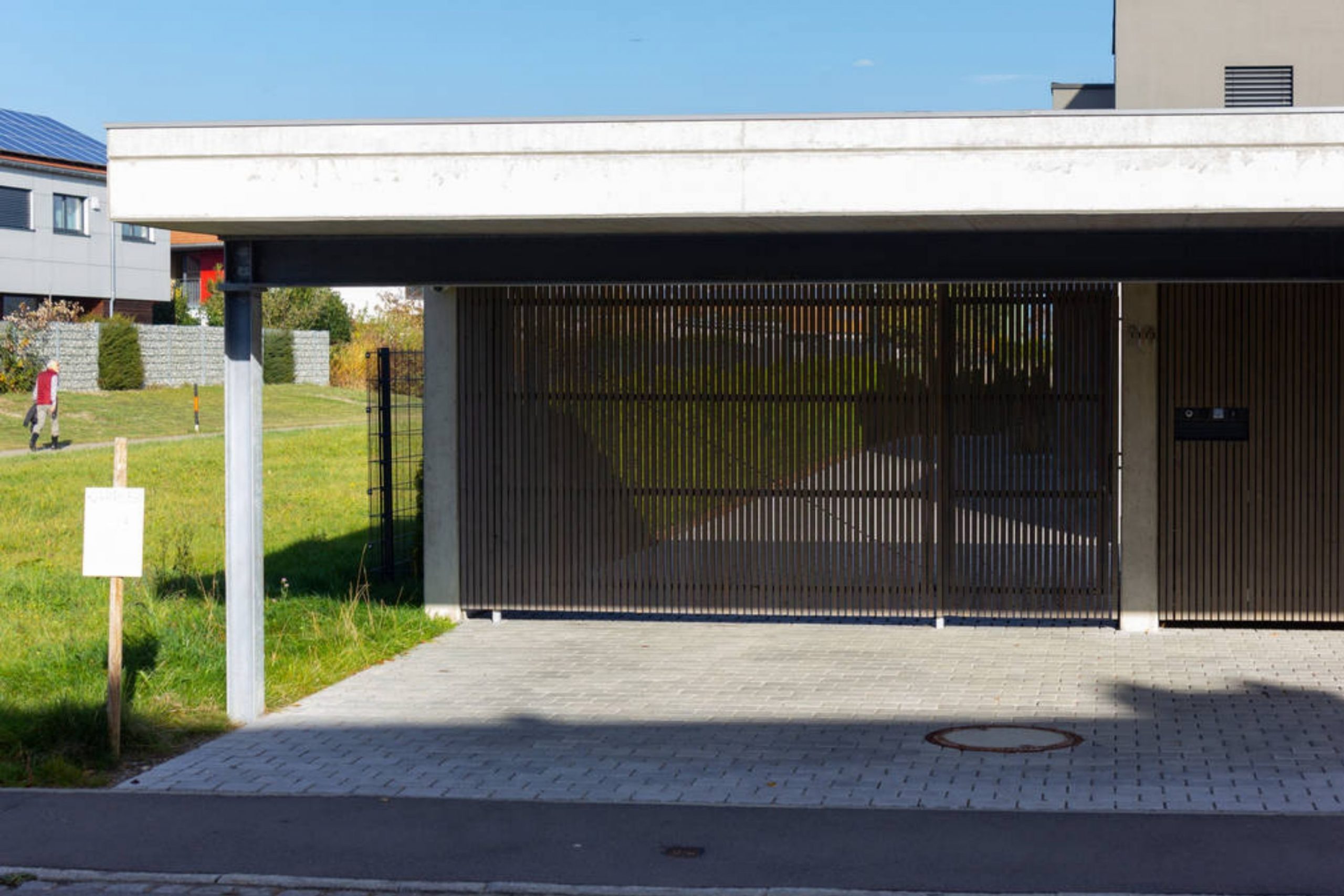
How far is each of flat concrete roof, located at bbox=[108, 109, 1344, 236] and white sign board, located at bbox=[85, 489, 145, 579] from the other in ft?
5.01

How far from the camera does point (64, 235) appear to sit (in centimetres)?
5025

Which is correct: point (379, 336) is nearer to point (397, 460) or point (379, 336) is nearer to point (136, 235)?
point (136, 235)

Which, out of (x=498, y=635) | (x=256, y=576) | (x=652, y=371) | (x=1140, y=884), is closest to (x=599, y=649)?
(x=498, y=635)

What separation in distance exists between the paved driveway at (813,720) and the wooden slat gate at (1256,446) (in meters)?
0.44

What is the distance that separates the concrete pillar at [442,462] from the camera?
1359 centimetres

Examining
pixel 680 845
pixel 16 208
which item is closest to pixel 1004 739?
pixel 680 845

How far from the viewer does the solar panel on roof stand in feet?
162

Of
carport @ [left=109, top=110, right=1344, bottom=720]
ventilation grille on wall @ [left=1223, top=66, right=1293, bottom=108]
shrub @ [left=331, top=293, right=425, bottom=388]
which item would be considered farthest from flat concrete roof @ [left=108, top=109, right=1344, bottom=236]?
shrub @ [left=331, top=293, right=425, bottom=388]

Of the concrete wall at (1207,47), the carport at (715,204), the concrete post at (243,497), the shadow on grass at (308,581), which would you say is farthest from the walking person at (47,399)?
the carport at (715,204)

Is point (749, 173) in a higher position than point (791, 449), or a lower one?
higher

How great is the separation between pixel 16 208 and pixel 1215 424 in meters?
42.9

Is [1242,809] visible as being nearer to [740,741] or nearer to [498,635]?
[740,741]

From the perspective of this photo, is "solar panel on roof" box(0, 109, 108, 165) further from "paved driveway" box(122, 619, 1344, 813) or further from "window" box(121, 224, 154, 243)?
"paved driveway" box(122, 619, 1344, 813)

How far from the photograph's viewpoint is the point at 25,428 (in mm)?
34000
